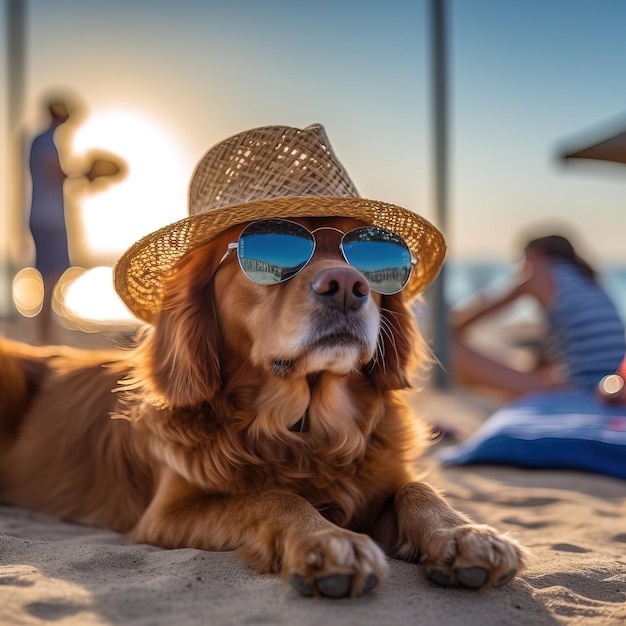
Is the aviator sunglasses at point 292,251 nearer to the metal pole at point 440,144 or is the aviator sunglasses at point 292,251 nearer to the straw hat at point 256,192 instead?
the straw hat at point 256,192

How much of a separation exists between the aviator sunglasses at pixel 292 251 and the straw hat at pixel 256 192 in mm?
71

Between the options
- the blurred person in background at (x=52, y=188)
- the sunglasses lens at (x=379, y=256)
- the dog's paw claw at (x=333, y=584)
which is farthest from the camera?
the blurred person in background at (x=52, y=188)

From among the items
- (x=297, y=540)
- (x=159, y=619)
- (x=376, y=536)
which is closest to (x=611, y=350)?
(x=376, y=536)

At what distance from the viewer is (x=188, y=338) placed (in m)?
2.72

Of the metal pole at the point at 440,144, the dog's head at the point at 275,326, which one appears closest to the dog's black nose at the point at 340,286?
the dog's head at the point at 275,326

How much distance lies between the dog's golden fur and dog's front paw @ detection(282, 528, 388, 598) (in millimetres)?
88

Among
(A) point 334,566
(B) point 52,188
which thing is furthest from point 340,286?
(B) point 52,188

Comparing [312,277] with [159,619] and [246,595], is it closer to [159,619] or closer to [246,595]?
[246,595]

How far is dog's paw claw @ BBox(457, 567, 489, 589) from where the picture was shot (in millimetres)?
1964

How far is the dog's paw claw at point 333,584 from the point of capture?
1845 mm

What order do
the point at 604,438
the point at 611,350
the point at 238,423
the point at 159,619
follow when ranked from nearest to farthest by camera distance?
the point at 159,619, the point at 238,423, the point at 604,438, the point at 611,350

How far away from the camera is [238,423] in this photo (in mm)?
2709

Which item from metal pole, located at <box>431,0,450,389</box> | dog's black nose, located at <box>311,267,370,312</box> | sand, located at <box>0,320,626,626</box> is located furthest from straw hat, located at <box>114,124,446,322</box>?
metal pole, located at <box>431,0,450,389</box>

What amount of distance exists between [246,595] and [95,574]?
1.56 ft
